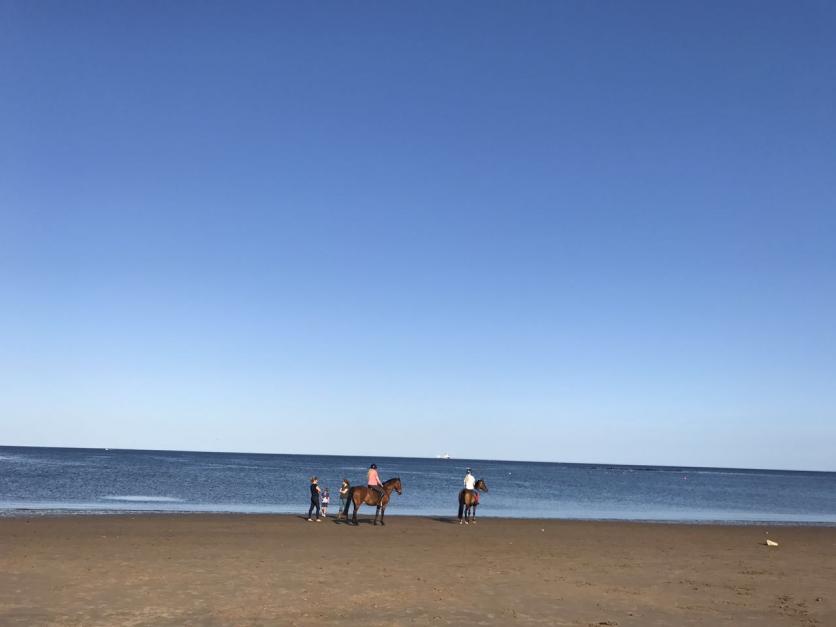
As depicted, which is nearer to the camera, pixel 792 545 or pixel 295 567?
pixel 295 567

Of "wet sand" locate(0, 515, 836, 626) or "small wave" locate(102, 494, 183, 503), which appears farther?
"small wave" locate(102, 494, 183, 503)

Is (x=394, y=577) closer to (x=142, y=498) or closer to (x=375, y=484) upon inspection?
(x=375, y=484)

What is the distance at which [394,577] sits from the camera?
52.5 feet

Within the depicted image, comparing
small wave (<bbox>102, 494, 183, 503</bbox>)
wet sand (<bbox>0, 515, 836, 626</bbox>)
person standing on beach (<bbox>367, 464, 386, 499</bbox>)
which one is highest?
person standing on beach (<bbox>367, 464, 386, 499</bbox>)

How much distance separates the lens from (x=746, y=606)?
13.7 meters

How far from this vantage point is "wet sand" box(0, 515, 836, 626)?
12.4 m

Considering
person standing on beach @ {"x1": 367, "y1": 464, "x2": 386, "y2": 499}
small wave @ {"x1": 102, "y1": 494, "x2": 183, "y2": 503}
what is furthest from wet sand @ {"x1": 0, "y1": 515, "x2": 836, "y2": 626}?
small wave @ {"x1": 102, "y1": 494, "x2": 183, "y2": 503}

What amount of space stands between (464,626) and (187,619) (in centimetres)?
457

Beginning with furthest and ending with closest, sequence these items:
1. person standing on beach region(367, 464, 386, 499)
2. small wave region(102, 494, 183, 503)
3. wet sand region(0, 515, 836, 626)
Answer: small wave region(102, 494, 183, 503), person standing on beach region(367, 464, 386, 499), wet sand region(0, 515, 836, 626)

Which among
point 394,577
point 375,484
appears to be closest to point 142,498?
point 375,484

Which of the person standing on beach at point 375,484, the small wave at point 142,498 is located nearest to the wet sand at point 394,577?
the person standing on beach at point 375,484

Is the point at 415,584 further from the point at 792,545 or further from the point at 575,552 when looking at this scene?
the point at 792,545

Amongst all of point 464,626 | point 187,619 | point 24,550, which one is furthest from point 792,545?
point 24,550

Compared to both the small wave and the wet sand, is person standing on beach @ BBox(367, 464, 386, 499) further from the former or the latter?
the small wave
